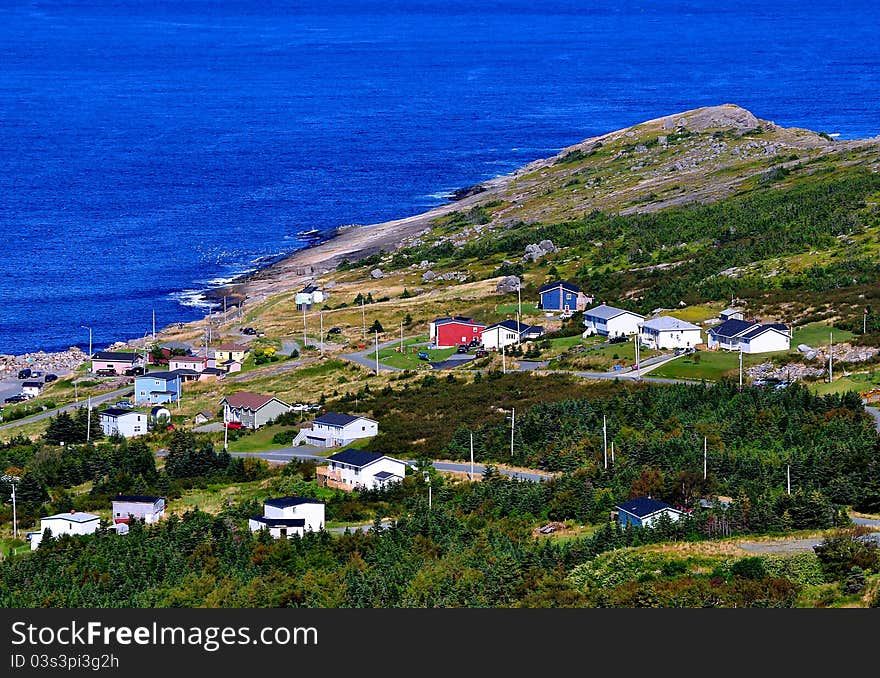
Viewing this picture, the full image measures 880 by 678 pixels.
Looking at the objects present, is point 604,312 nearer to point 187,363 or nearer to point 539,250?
point 187,363

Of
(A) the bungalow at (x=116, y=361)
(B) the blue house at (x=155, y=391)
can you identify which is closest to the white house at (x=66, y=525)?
(B) the blue house at (x=155, y=391)

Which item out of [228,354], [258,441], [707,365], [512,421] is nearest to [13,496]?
[258,441]

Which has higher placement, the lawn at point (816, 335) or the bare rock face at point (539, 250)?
the bare rock face at point (539, 250)

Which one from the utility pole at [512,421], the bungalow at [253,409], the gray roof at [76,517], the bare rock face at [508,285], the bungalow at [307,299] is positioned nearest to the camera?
the gray roof at [76,517]

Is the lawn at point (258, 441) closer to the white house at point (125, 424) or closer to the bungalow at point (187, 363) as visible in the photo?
the white house at point (125, 424)

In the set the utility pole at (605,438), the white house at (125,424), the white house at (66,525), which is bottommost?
the white house at (66,525)

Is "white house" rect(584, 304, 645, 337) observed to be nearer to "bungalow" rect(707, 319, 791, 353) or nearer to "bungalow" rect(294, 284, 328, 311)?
"bungalow" rect(707, 319, 791, 353)

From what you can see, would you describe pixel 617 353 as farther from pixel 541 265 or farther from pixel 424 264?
pixel 424 264
